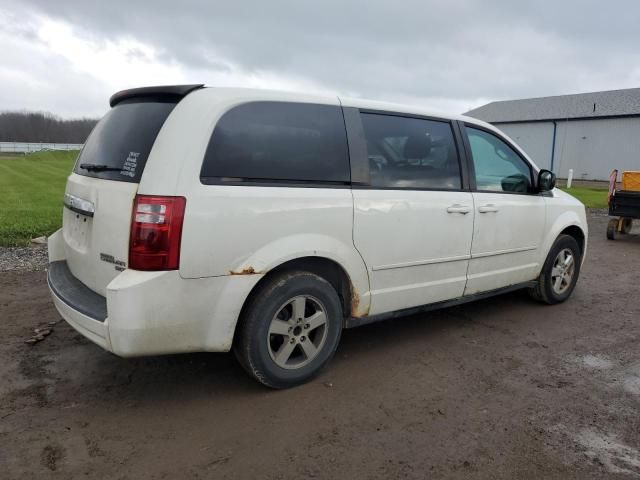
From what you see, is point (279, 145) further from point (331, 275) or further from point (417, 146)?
point (417, 146)

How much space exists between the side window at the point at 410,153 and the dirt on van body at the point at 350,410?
1.36m

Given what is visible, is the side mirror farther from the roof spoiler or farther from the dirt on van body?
the roof spoiler

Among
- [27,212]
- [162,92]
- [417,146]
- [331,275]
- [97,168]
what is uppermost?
[162,92]

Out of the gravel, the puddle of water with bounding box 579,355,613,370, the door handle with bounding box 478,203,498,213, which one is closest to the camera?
the puddle of water with bounding box 579,355,613,370

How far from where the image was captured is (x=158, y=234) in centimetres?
279

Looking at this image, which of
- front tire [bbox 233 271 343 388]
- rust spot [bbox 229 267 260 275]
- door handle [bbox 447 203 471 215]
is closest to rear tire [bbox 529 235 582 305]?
door handle [bbox 447 203 471 215]

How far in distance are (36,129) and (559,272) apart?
78.2 metres

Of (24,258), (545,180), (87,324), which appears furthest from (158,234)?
(24,258)

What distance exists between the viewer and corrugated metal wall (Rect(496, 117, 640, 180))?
33062 mm

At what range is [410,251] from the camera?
385cm

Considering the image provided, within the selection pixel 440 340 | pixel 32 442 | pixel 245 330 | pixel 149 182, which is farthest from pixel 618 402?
pixel 32 442

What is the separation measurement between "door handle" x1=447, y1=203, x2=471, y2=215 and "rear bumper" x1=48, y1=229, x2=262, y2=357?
5.80 feet

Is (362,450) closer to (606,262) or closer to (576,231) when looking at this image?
(576,231)

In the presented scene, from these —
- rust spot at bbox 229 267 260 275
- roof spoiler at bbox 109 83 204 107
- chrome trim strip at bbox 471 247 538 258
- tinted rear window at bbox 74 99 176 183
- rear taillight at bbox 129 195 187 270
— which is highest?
roof spoiler at bbox 109 83 204 107
